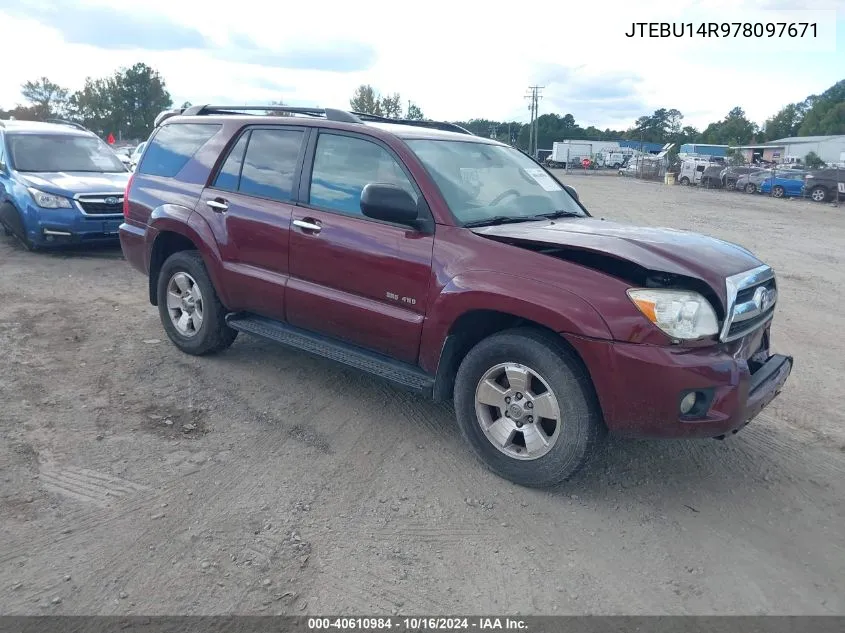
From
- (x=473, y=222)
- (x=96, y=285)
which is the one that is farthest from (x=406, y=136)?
(x=96, y=285)

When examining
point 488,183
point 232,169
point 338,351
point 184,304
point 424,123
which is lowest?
point 338,351

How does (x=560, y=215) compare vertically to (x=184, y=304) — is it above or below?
above

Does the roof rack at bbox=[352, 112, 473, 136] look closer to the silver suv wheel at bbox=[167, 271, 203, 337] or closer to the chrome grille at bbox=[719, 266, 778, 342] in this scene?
the silver suv wheel at bbox=[167, 271, 203, 337]

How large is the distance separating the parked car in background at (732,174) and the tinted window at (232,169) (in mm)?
37457

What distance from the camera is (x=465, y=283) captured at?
3725 millimetres

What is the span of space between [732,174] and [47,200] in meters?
36.8

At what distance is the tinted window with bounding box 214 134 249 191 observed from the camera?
5.08m

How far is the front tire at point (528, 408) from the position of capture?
3.44 metres

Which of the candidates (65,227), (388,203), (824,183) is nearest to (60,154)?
(65,227)

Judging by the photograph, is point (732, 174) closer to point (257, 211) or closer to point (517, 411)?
point (257, 211)

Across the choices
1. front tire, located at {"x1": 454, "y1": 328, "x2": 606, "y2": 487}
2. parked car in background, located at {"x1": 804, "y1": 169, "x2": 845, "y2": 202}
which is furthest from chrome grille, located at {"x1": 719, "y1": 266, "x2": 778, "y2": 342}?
parked car in background, located at {"x1": 804, "y1": 169, "x2": 845, "y2": 202}

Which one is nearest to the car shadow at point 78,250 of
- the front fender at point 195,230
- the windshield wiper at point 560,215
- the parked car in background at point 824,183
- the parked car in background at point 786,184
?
the front fender at point 195,230

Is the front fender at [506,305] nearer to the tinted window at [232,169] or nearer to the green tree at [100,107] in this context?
the tinted window at [232,169]

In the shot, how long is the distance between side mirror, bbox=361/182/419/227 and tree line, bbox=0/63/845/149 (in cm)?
3897
